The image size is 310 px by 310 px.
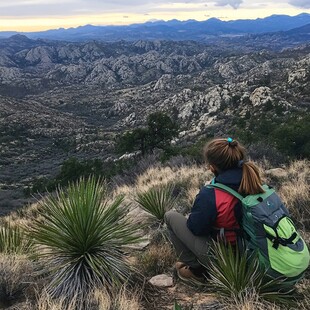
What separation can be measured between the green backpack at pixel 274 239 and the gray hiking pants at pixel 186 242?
1.92ft

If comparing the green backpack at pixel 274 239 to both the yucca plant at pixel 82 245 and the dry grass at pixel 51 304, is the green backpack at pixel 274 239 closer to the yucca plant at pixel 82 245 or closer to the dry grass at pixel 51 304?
the yucca plant at pixel 82 245

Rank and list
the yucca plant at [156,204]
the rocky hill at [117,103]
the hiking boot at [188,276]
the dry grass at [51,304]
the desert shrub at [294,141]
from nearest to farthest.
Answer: the dry grass at [51,304] < the hiking boot at [188,276] < the yucca plant at [156,204] < the desert shrub at [294,141] < the rocky hill at [117,103]

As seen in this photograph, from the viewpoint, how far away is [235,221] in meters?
3.51

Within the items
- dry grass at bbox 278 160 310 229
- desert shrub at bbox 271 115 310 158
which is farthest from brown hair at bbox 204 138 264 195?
desert shrub at bbox 271 115 310 158

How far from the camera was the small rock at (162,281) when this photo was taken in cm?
390

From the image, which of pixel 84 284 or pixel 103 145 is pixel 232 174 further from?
pixel 103 145

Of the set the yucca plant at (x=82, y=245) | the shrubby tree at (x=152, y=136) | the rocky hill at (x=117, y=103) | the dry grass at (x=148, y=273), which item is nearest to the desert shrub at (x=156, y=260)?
the dry grass at (x=148, y=273)

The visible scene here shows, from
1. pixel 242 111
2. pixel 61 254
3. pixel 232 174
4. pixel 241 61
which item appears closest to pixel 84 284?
pixel 61 254

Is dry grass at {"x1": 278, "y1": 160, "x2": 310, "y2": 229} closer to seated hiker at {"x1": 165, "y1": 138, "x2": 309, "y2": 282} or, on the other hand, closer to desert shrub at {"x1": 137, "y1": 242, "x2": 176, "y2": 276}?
seated hiker at {"x1": 165, "y1": 138, "x2": 309, "y2": 282}

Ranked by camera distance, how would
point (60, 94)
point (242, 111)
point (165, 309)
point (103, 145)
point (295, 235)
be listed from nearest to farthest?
1. point (295, 235)
2. point (165, 309)
3. point (242, 111)
4. point (103, 145)
5. point (60, 94)

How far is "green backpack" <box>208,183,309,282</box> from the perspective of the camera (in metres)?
3.14

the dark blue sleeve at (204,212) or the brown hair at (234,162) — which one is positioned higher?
the brown hair at (234,162)

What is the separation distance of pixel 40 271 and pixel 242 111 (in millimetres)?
41077

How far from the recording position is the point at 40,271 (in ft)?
12.5
